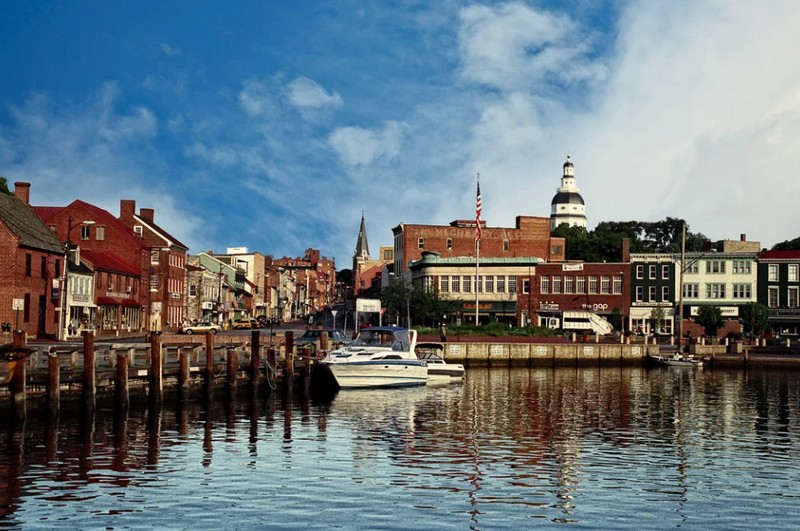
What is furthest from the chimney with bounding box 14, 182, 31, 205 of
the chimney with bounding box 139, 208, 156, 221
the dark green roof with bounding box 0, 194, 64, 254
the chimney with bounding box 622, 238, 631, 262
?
the chimney with bounding box 622, 238, 631, 262

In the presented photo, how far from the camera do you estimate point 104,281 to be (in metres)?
92.0

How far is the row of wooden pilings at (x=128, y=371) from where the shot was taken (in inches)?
1368

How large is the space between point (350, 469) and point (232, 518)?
24.0ft

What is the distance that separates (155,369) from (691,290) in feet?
302

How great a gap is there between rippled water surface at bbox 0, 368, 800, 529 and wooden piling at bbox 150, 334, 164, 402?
98 centimetres

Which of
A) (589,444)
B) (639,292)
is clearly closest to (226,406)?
(589,444)

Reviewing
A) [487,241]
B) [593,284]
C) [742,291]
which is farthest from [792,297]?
[487,241]

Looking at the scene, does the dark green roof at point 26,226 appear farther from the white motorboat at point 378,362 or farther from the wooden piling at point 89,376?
the wooden piling at point 89,376

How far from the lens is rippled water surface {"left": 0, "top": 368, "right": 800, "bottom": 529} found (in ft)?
74.9

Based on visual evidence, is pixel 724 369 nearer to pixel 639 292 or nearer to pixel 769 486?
pixel 639 292

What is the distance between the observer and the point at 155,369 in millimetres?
41875

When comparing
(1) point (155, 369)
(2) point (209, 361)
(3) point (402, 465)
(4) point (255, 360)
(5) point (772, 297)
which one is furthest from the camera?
(5) point (772, 297)

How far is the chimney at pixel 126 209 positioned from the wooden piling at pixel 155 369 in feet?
223

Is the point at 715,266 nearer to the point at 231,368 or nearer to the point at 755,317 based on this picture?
the point at 755,317
